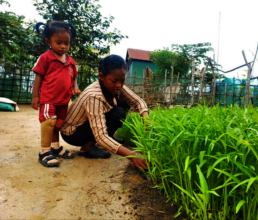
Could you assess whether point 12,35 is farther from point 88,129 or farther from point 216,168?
point 216,168

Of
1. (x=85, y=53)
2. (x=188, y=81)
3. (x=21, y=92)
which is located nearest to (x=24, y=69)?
(x=21, y=92)

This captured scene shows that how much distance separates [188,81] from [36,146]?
8.37 meters

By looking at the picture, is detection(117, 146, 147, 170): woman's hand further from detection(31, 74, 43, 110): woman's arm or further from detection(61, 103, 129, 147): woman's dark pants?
detection(31, 74, 43, 110): woman's arm

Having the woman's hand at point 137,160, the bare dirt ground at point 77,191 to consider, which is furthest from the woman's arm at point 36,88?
the woman's hand at point 137,160

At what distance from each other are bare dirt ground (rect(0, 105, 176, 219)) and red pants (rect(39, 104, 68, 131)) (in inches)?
17.0

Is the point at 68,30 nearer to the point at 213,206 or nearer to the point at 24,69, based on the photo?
the point at 213,206

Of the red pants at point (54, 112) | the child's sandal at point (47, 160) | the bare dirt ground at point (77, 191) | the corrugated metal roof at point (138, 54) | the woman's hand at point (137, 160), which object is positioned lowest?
the bare dirt ground at point (77, 191)

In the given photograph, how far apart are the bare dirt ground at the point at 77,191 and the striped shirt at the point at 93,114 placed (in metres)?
0.30

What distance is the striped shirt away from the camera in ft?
5.80

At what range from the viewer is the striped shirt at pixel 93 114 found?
69.6 inches

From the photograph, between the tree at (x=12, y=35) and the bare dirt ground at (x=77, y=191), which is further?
the tree at (x=12, y=35)

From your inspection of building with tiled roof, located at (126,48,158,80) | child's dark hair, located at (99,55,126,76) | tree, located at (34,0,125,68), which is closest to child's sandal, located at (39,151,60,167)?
child's dark hair, located at (99,55,126,76)

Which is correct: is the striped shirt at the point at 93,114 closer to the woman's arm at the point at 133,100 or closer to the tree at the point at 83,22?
the woman's arm at the point at 133,100

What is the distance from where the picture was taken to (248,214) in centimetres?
102
